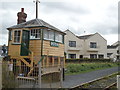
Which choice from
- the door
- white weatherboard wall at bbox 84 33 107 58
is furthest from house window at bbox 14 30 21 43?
white weatherboard wall at bbox 84 33 107 58

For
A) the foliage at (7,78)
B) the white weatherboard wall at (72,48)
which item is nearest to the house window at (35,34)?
the foliage at (7,78)

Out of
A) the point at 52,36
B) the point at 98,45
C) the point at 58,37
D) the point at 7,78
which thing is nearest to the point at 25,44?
the point at 52,36

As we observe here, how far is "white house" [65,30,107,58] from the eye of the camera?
42.1 metres

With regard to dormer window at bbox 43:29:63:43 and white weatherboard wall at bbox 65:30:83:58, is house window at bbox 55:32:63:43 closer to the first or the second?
dormer window at bbox 43:29:63:43

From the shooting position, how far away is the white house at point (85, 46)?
138ft

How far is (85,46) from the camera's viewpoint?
149 ft

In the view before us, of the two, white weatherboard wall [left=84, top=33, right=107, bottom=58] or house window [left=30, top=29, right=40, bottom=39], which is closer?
house window [left=30, top=29, right=40, bottom=39]

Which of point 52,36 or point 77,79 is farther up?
point 52,36

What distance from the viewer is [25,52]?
45.9 ft

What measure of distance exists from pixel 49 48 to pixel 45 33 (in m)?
1.30

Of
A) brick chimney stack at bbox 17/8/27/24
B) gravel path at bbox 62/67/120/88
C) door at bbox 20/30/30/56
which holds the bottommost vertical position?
gravel path at bbox 62/67/120/88

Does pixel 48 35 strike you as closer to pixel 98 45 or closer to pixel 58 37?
pixel 58 37

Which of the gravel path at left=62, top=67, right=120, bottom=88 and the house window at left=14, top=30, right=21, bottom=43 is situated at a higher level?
the house window at left=14, top=30, right=21, bottom=43

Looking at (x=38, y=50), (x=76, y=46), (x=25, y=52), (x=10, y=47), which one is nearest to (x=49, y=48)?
(x=38, y=50)
